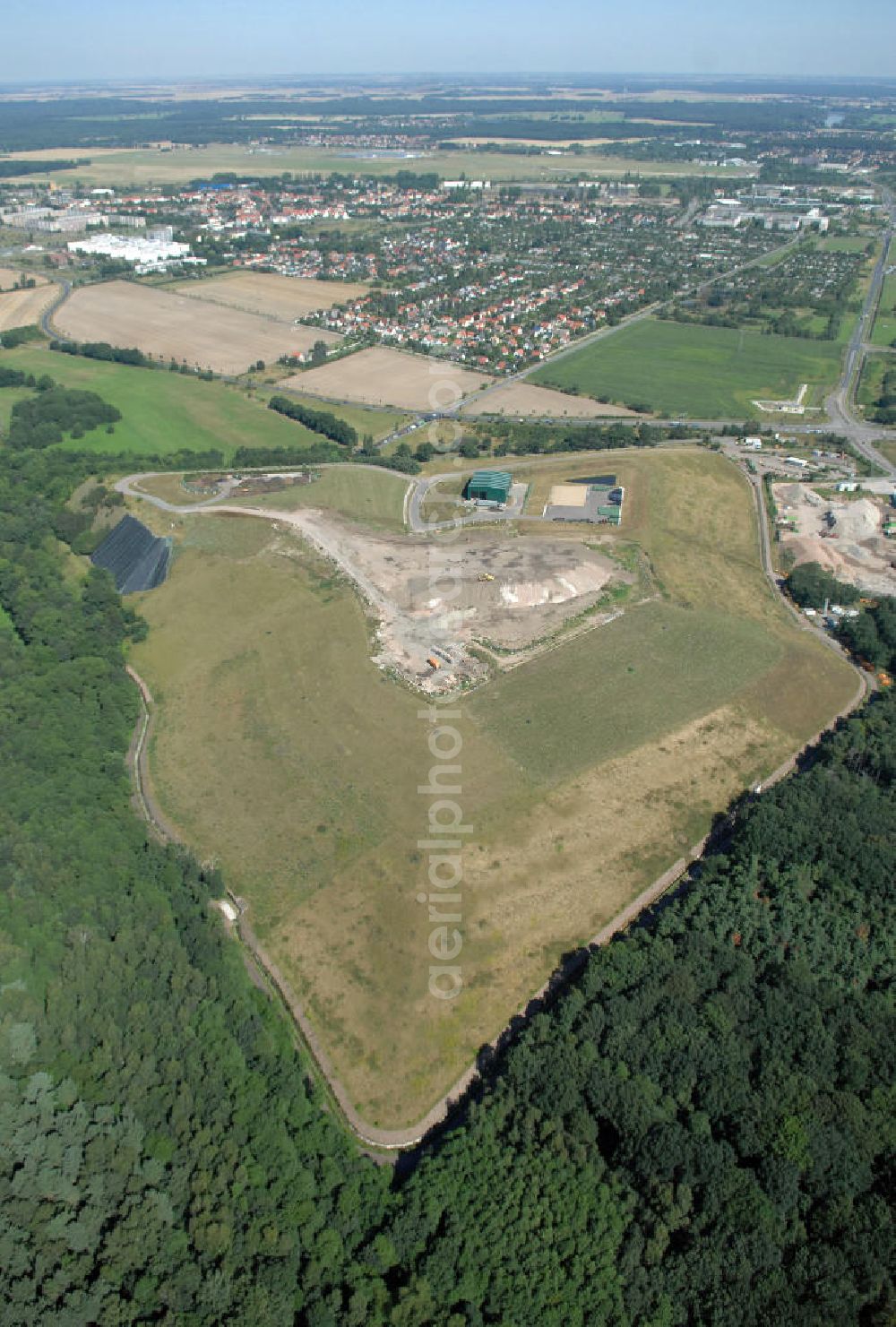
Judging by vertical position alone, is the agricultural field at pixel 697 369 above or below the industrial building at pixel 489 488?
below

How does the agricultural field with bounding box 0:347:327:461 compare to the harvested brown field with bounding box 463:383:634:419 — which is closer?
the agricultural field with bounding box 0:347:327:461

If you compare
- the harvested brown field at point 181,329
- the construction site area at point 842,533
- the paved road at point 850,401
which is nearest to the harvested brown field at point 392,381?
the harvested brown field at point 181,329

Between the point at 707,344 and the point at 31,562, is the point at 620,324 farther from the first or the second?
the point at 31,562

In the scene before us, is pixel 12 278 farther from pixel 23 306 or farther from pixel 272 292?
pixel 272 292

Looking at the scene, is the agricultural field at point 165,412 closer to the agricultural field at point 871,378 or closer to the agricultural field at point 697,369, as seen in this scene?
the agricultural field at point 697,369

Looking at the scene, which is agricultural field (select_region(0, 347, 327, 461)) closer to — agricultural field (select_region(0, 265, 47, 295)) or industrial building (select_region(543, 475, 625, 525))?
industrial building (select_region(543, 475, 625, 525))

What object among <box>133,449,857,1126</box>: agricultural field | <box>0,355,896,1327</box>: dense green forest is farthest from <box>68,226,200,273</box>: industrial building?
<box>0,355,896,1327</box>: dense green forest

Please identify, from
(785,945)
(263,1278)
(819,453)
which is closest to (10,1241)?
(263,1278)
